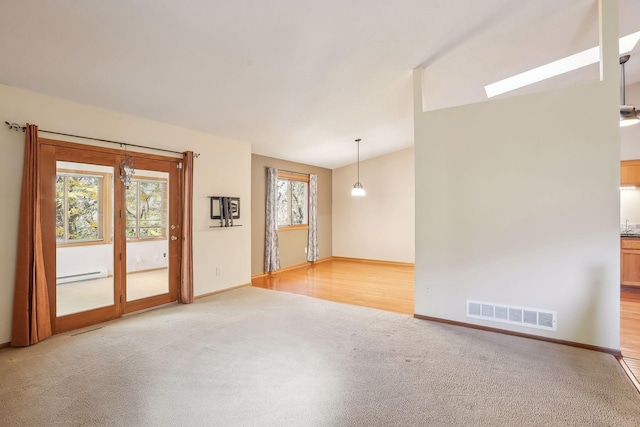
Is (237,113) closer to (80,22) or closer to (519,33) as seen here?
(80,22)

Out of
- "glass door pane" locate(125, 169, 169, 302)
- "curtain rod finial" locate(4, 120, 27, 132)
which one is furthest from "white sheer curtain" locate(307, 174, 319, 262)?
"curtain rod finial" locate(4, 120, 27, 132)

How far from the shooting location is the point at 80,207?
368cm

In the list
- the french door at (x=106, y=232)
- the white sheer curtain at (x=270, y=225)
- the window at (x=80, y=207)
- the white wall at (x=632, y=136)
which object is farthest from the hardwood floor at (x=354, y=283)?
the white wall at (x=632, y=136)

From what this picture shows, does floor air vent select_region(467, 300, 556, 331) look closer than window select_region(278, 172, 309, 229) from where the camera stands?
Yes

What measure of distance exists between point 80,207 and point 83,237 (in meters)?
0.36

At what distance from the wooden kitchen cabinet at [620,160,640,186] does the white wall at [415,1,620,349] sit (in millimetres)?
3529

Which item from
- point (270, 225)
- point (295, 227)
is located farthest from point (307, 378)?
point (295, 227)

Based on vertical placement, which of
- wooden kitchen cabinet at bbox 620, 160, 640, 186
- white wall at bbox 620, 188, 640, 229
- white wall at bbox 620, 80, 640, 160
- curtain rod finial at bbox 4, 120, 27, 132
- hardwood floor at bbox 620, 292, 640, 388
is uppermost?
white wall at bbox 620, 80, 640, 160

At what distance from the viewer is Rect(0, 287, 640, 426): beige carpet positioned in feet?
6.89

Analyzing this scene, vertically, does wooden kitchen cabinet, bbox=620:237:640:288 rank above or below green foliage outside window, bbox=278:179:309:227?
below

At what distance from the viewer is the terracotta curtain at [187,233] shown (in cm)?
466

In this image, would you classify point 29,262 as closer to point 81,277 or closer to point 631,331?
point 81,277

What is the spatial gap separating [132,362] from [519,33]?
5.04 m

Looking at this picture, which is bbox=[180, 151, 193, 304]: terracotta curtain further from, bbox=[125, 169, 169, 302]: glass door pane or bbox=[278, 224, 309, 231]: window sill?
bbox=[278, 224, 309, 231]: window sill
